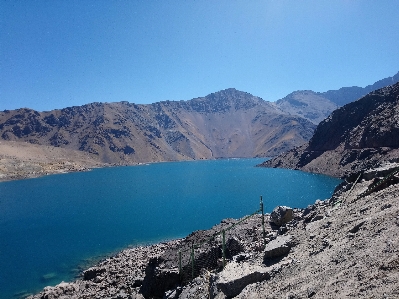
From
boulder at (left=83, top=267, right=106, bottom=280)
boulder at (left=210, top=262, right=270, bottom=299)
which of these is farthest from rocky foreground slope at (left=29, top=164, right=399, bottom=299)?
boulder at (left=83, top=267, right=106, bottom=280)

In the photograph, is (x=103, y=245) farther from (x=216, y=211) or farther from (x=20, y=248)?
(x=216, y=211)

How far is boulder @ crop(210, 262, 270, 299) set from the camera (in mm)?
10844

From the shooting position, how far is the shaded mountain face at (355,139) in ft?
314

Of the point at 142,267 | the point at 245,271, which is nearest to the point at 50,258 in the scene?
the point at 142,267

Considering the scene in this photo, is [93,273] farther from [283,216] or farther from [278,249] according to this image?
[278,249]

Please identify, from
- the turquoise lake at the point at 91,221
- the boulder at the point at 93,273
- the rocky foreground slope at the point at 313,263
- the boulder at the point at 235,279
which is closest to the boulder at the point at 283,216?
the rocky foreground slope at the point at 313,263

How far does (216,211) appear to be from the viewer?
55688mm

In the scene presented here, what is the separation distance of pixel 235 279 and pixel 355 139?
11677 centimetres

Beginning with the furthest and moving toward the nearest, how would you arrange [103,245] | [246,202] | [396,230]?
[246,202] < [103,245] < [396,230]

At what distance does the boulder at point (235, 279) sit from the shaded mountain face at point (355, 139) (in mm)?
83360

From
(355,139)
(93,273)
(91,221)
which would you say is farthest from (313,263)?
(355,139)

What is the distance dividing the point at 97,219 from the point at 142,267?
3299cm

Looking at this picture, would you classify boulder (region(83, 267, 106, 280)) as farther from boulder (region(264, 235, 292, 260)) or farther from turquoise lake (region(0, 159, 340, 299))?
boulder (region(264, 235, 292, 260))

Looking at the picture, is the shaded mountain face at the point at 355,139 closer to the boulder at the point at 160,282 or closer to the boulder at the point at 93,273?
the boulder at the point at 93,273
